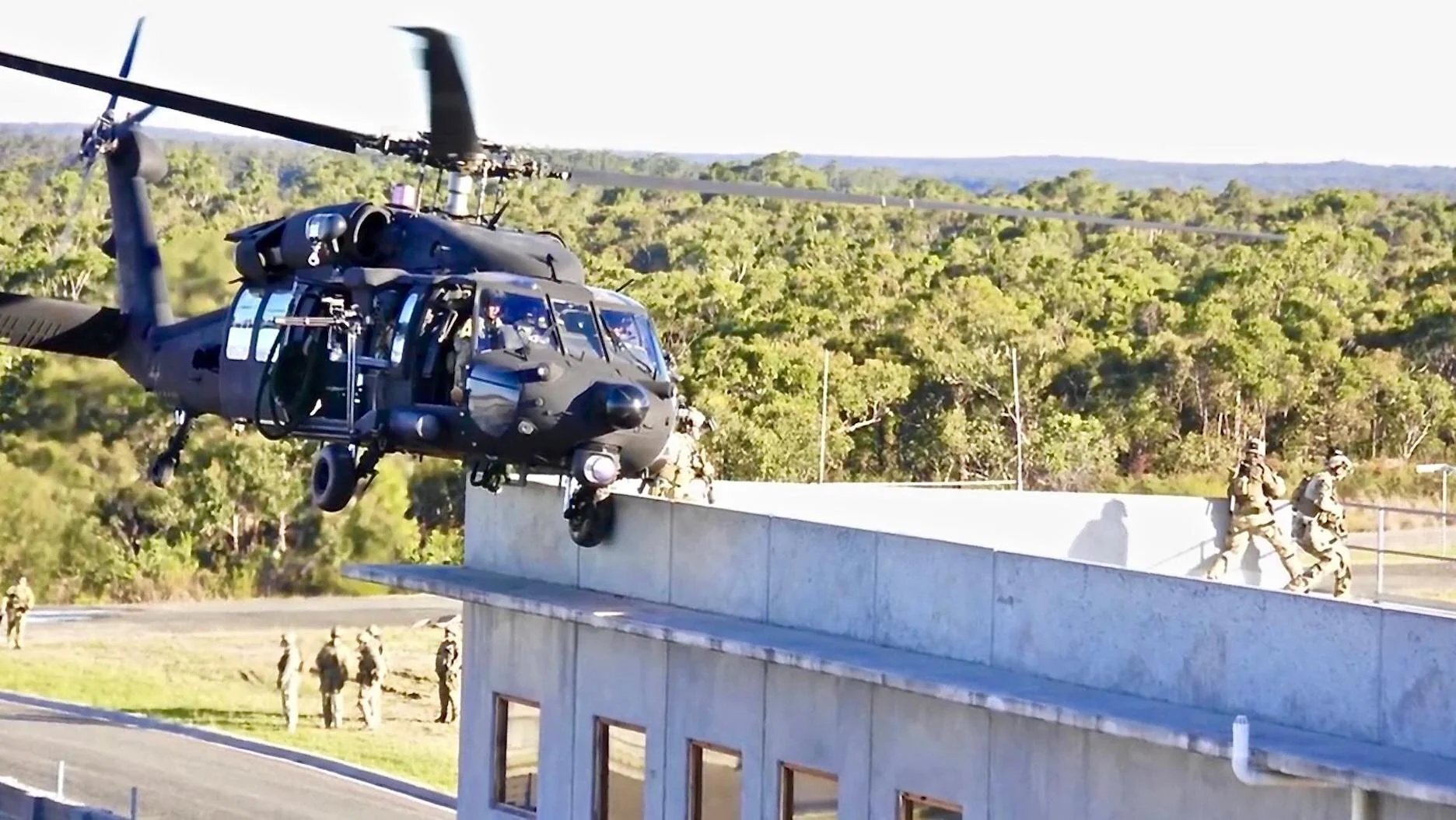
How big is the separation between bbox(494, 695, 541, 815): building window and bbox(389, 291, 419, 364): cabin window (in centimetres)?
307

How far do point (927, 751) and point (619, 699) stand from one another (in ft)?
12.4

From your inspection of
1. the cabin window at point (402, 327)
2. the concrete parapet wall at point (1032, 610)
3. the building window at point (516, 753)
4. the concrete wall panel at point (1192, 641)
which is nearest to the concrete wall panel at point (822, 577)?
the concrete parapet wall at point (1032, 610)

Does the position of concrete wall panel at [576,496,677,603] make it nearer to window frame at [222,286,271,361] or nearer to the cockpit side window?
the cockpit side window

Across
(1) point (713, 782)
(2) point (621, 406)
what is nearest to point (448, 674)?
(2) point (621, 406)

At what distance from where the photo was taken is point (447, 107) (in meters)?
18.3

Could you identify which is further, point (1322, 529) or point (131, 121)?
point (131, 121)

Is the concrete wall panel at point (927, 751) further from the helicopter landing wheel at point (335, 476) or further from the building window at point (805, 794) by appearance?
the helicopter landing wheel at point (335, 476)

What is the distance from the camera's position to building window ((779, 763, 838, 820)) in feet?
50.5

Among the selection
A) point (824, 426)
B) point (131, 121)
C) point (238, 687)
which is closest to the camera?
point (131, 121)

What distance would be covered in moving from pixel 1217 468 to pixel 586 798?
37569 mm

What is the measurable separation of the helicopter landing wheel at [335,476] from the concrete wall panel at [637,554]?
2316 mm

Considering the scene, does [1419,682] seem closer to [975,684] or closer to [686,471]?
[975,684]

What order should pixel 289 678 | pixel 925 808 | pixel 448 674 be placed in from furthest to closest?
1. pixel 448 674
2. pixel 289 678
3. pixel 925 808

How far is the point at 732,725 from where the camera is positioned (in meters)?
16.2
